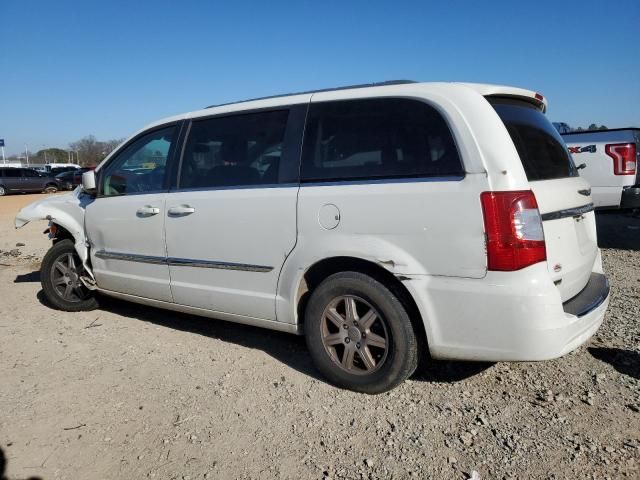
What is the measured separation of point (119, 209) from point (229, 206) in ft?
4.51

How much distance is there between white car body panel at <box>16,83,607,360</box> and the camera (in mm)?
2643

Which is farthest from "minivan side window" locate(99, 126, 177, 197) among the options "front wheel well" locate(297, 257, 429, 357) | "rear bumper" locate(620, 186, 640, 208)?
"rear bumper" locate(620, 186, 640, 208)

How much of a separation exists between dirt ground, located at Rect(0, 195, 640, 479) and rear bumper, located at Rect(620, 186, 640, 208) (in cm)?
295

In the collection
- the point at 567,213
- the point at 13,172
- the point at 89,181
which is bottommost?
the point at 567,213

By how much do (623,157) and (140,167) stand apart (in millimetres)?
6227

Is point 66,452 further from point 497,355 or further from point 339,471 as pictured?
point 497,355

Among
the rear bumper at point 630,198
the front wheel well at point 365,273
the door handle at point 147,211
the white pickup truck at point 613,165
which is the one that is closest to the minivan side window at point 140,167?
the door handle at point 147,211

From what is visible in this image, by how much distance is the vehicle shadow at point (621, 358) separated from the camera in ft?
11.0

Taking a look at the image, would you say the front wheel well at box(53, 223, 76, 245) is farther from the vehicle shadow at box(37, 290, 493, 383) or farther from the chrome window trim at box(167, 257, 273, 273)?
the chrome window trim at box(167, 257, 273, 273)

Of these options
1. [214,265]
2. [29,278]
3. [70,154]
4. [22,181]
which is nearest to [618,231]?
[214,265]

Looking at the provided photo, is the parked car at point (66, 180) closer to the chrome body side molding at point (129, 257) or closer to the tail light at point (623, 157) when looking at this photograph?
the chrome body side molding at point (129, 257)

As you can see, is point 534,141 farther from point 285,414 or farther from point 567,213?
point 285,414

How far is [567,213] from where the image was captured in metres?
2.93

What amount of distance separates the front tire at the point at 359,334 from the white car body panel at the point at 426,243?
0.48ft
